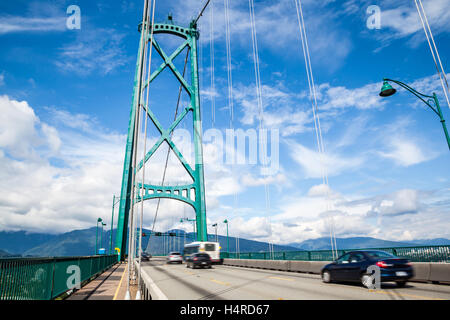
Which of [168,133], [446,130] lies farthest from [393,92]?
[168,133]

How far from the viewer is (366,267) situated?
10.1m

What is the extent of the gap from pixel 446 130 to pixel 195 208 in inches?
1425

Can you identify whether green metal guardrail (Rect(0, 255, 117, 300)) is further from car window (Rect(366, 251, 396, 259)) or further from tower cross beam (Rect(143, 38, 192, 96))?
tower cross beam (Rect(143, 38, 192, 96))

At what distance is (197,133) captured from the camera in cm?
4831

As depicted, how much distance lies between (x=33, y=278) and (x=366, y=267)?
922 cm

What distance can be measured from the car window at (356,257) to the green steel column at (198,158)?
34033 millimetres

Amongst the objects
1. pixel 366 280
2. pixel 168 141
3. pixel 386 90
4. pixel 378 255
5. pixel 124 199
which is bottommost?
pixel 366 280

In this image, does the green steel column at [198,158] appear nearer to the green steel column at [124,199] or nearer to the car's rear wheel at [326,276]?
the green steel column at [124,199]

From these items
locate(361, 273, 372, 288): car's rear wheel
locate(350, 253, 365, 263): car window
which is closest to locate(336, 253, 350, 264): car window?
locate(350, 253, 365, 263): car window

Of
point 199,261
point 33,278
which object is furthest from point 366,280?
point 199,261

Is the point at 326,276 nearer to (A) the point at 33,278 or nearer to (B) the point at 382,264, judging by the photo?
(B) the point at 382,264

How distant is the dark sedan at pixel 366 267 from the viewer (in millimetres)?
9625

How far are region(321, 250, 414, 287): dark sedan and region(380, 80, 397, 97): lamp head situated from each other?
26.7 ft
